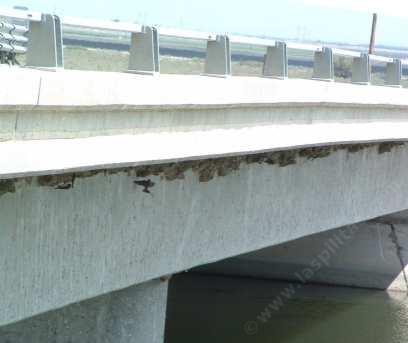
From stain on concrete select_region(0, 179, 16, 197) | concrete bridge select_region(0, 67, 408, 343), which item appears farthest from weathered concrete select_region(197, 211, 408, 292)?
A: stain on concrete select_region(0, 179, 16, 197)

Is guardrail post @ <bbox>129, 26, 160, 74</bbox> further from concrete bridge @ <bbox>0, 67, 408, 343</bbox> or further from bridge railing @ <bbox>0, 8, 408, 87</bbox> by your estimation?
concrete bridge @ <bbox>0, 67, 408, 343</bbox>

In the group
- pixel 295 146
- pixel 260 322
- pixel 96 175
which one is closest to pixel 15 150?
pixel 96 175

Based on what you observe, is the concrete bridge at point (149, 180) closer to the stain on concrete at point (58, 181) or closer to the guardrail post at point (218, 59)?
the stain on concrete at point (58, 181)

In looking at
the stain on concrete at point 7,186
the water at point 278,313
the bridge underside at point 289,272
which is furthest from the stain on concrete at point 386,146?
the stain on concrete at point 7,186

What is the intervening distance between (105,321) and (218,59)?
2895 mm

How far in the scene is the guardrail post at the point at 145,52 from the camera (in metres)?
8.90

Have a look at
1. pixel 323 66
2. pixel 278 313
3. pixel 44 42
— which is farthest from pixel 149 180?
pixel 278 313

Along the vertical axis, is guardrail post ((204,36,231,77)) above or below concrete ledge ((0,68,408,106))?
above

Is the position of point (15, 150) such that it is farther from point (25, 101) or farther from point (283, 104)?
→ point (283, 104)

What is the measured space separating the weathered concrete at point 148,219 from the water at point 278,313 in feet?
11.0

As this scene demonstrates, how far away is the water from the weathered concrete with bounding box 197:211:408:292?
8.3 inches

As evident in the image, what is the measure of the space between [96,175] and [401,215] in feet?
45.6

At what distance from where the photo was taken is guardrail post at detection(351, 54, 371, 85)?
569 inches

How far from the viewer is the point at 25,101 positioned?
6.87 metres
